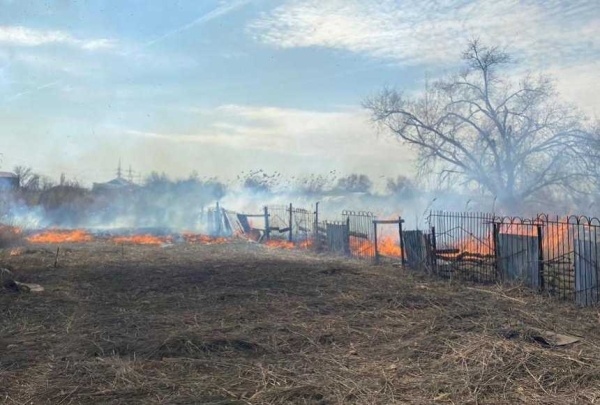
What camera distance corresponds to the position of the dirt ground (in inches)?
194

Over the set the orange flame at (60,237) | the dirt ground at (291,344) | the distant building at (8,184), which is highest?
the distant building at (8,184)

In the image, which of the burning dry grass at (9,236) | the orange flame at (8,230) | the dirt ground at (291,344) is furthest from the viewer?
the orange flame at (8,230)

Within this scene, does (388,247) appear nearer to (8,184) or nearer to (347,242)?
(347,242)

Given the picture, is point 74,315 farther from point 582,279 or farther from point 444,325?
point 582,279

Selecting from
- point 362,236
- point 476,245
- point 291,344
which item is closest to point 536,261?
point 476,245

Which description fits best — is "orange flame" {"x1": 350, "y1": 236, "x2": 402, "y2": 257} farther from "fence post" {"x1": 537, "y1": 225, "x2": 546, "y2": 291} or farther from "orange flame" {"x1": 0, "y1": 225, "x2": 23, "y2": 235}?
"orange flame" {"x1": 0, "y1": 225, "x2": 23, "y2": 235}

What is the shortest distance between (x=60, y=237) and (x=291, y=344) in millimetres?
24326

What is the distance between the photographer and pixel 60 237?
89.9 ft

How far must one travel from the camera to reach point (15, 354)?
618cm

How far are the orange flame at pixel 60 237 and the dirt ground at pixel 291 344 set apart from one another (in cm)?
1602

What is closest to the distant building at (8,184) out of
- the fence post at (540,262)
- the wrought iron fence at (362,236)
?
the wrought iron fence at (362,236)

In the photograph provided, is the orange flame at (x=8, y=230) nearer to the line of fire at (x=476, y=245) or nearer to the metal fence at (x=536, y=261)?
the line of fire at (x=476, y=245)

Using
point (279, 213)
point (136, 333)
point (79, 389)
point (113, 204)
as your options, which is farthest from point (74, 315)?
point (113, 204)

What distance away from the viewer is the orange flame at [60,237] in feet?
84.2
